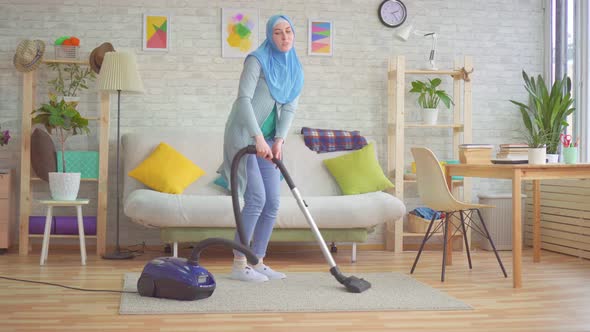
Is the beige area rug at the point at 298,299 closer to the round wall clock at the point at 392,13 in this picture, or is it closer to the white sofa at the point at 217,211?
the white sofa at the point at 217,211

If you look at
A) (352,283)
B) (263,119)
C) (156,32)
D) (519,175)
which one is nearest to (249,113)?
(263,119)

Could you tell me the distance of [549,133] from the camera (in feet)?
16.1

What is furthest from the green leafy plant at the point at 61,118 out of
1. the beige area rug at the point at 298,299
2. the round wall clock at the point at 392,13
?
the round wall clock at the point at 392,13

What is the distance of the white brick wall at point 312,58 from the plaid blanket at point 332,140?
0.19 m

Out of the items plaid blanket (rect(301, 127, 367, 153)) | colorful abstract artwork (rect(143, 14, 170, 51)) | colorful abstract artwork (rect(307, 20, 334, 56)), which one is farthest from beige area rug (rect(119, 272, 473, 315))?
colorful abstract artwork (rect(307, 20, 334, 56))

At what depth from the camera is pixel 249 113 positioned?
3.48 meters

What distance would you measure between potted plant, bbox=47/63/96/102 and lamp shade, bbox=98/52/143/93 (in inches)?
15.3

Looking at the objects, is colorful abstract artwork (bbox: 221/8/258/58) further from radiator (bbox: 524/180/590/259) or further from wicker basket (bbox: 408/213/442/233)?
radiator (bbox: 524/180/590/259)

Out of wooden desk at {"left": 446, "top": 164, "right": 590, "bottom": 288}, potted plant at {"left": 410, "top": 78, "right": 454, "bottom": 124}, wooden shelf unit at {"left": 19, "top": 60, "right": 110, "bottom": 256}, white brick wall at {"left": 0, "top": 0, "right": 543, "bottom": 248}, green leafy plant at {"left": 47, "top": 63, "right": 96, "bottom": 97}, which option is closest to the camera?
wooden desk at {"left": 446, "top": 164, "right": 590, "bottom": 288}

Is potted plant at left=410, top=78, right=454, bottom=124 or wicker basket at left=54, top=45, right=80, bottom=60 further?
potted plant at left=410, top=78, right=454, bottom=124

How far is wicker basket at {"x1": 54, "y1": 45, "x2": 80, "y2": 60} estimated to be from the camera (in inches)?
202

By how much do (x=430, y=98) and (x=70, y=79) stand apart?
9.44ft

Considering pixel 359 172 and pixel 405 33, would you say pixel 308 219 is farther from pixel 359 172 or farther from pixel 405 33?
pixel 405 33

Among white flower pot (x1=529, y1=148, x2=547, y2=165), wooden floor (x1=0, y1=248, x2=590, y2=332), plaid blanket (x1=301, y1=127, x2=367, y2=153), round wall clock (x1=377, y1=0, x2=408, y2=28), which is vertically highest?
round wall clock (x1=377, y1=0, x2=408, y2=28)
